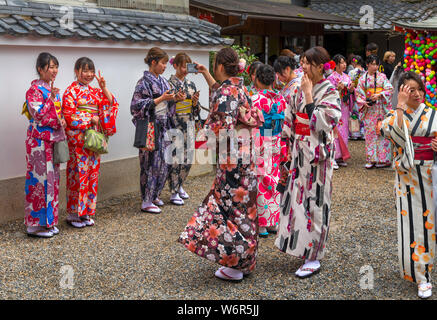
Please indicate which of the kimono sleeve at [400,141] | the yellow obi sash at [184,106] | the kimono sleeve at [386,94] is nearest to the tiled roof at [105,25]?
the yellow obi sash at [184,106]

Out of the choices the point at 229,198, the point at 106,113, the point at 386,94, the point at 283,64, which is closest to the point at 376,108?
the point at 386,94

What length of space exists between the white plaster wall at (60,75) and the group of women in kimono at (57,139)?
58 cm

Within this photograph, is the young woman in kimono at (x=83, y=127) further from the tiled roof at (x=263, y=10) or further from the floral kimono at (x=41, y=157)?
the tiled roof at (x=263, y=10)

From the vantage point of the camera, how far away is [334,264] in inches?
208

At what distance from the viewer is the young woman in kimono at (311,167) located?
15.7ft

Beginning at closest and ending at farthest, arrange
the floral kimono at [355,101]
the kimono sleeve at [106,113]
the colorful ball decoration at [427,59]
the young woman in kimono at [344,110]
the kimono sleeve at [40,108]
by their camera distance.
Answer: the kimono sleeve at [40,108] < the kimono sleeve at [106,113] < the colorful ball decoration at [427,59] < the young woman in kimono at [344,110] < the floral kimono at [355,101]

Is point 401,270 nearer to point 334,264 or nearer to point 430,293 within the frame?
point 430,293

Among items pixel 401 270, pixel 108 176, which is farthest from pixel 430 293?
pixel 108 176

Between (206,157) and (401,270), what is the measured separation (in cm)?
566

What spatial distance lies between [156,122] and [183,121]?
1.62 ft

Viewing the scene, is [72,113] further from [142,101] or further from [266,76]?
[266,76]

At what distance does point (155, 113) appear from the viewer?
7.30 m

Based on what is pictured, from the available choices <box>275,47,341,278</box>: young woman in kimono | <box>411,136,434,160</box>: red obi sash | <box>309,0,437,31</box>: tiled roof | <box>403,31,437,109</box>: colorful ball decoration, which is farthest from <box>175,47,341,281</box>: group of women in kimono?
<box>309,0,437,31</box>: tiled roof

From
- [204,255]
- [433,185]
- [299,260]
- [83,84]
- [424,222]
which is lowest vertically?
[299,260]
